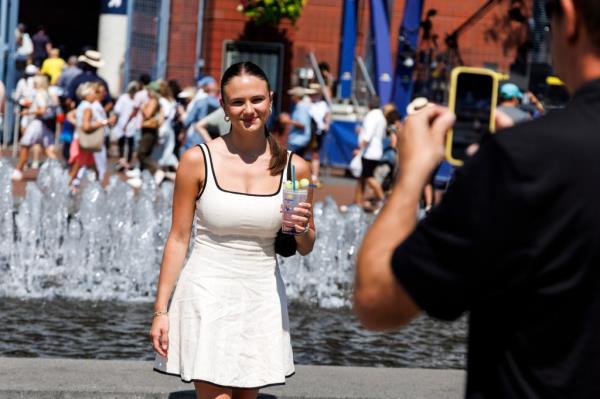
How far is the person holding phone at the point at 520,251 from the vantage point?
1892 mm

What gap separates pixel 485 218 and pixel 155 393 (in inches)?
153

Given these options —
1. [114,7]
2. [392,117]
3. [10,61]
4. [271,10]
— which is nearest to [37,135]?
[10,61]

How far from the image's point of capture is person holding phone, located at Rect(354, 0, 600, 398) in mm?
1892

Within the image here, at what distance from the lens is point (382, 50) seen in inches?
871

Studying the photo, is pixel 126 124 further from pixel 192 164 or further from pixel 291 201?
pixel 291 201

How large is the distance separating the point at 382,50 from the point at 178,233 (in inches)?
706

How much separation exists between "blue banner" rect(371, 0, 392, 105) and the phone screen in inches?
702

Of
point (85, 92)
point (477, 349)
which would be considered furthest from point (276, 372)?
point (85, 92)

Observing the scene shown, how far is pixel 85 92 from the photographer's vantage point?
52.3 ft

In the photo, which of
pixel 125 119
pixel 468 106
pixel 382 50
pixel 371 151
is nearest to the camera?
pixel 468 106

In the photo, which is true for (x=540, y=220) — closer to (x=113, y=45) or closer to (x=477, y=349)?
(x=477, y=349)

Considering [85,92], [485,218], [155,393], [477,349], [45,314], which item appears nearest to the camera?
[485,218]

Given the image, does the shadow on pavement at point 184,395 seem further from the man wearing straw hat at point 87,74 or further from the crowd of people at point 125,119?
the man wearing straw hat at point 87,74

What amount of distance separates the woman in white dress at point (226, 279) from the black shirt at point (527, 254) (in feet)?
7.90
